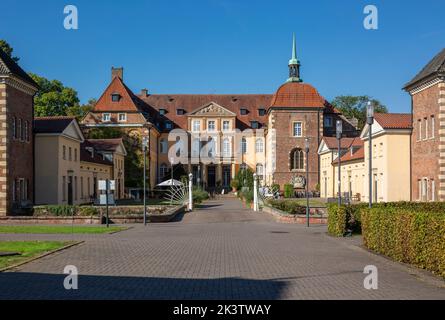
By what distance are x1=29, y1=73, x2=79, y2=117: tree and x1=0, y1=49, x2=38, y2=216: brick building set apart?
32427 mm

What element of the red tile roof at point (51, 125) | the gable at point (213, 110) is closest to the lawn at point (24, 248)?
the red tile roof at point (51, 125)

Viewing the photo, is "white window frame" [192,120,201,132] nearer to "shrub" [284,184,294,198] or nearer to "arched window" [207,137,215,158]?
"arched window" [207,137,215,158]

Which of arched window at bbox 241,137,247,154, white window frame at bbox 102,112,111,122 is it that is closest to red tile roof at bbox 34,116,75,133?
A: white window frame at bbox 102,112,111,122

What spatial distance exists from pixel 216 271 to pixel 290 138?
192ft

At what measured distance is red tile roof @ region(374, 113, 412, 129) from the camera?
3991 cm

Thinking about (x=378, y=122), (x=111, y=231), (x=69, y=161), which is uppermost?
(x=378, y=122)

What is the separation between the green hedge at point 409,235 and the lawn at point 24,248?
951 cm

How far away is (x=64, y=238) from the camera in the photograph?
71.3 ft

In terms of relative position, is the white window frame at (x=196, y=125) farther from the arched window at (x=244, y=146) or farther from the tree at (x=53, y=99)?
the tree at (x=53, y=99)

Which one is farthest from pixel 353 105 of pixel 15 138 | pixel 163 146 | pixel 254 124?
pixel 15 138

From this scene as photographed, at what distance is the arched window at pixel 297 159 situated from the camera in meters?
71.7
